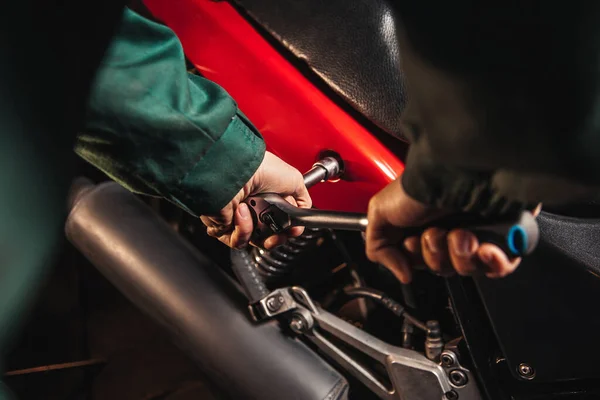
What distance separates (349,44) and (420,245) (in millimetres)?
399

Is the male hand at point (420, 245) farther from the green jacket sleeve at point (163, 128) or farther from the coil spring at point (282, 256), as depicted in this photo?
the coil spring at point (282, 256)

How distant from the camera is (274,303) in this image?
77 cm

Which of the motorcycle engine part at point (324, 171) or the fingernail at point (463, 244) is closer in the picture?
the fingernail at point (463, 244)

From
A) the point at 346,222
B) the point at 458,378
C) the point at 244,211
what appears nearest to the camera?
the point at 346,222

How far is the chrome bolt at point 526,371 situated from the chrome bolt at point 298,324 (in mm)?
273

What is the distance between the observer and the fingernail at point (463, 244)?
1.09 feet

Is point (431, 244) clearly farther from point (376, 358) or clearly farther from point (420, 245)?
point (376, 358)

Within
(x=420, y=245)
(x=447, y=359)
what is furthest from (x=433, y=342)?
(x=420, y=245)

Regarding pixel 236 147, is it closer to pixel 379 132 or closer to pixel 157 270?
pixel 379 132

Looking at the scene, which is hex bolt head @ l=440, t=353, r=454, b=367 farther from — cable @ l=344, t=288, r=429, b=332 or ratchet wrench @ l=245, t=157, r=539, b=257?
ratchet wrench @ l=245, t=157, r=539, b=257

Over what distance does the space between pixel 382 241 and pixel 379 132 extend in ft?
1.01

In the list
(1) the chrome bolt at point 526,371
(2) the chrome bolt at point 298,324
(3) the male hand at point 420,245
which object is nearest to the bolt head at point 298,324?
(2) the chrome bolt at point 298,324

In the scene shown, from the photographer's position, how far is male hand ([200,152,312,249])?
57cm

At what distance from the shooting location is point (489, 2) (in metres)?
0.27
